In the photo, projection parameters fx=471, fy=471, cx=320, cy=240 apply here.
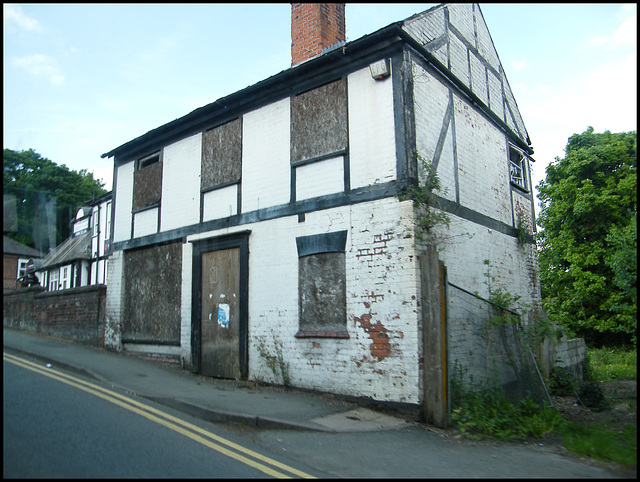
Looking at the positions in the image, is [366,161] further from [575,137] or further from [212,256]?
[575,137]

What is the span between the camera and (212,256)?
1056 centimetres

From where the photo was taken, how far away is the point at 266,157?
32.3 ft

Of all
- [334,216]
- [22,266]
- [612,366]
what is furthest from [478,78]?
[22,266]

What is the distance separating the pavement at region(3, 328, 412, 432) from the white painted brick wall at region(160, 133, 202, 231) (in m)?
3.51

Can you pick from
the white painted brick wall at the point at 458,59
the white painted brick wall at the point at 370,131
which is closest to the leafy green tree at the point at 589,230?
the white painted brick wall at the point at 458,59

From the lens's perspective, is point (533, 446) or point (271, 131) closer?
point (533, 446)

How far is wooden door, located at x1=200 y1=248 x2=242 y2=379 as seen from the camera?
387 inches

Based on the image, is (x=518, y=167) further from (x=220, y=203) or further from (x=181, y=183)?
(x=181, y=183)

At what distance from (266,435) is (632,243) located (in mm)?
5611

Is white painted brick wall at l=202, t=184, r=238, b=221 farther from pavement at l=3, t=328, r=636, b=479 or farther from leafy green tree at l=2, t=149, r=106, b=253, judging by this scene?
leafy green tree at l=2, t=149, r=106, b=253

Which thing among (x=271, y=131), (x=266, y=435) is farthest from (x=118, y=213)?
(x=266, y=435)

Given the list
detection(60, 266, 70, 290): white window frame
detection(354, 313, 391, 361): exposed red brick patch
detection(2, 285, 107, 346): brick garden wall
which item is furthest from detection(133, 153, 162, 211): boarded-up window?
detection(60, 266, 70, 290): white window frame

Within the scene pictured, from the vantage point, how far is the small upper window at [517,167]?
12.1 meters

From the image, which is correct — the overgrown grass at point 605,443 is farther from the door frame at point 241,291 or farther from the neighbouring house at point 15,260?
the neighbouring house at point 15,260
